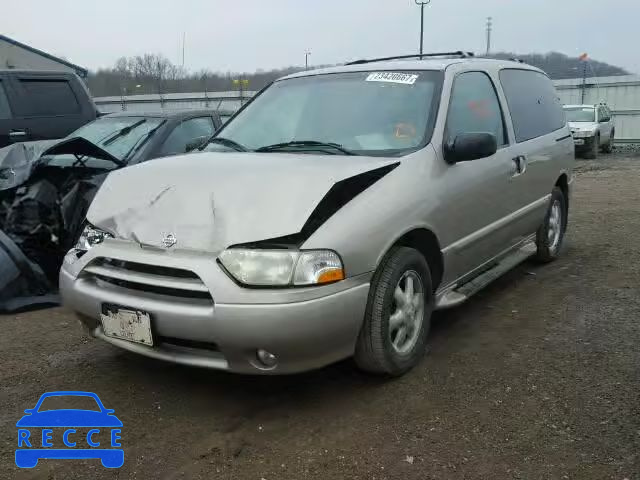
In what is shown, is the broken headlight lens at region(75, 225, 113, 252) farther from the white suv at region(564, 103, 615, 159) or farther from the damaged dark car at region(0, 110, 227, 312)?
the white suv at region(564, 103, 615, 159)

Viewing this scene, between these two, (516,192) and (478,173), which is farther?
(516,192)

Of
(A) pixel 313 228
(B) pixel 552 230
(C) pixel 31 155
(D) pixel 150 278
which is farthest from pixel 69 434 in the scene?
(B) pixel 552 230

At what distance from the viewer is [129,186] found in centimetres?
314

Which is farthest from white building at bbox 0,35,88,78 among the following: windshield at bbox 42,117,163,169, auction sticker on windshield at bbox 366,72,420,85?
auction sticker on windshield at bbox 366,72,420,85

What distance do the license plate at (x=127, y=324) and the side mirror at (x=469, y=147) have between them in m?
1.95

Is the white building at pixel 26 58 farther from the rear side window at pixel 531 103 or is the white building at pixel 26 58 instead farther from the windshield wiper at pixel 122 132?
the rear side window at pixel 531 103

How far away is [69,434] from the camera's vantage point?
2725 millimetres

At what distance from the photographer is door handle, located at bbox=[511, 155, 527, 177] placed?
167 inches

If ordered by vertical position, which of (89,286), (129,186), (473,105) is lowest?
(89,286)

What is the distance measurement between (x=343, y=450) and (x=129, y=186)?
1771 millimetres

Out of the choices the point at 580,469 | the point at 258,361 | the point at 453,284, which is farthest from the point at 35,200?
the point at 580,469

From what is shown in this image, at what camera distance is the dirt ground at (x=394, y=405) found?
8.04 feet

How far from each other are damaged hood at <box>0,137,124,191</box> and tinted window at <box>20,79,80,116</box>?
2.81 meters

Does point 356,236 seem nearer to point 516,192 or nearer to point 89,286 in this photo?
point 89,286
